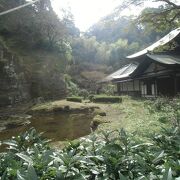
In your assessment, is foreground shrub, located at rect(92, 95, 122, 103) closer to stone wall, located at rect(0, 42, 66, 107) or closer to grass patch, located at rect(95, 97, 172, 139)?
stone wall, located at rect(0, 42, 66, 107)

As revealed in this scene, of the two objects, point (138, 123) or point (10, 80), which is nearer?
point (138, 123)

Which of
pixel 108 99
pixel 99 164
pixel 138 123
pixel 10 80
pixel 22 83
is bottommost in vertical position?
pixel 138 123

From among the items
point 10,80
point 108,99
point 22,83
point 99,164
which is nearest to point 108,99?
point 108,99

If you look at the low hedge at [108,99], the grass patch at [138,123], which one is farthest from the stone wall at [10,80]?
the grass patch at [138,123]

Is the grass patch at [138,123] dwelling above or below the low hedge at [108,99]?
below

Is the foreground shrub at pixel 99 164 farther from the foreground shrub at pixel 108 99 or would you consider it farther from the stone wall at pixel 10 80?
the foreground shrub at pixel 108 99

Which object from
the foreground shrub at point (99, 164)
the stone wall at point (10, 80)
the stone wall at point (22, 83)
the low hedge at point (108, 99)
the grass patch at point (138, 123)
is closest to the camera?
the foreground shrub at point (99, 164)

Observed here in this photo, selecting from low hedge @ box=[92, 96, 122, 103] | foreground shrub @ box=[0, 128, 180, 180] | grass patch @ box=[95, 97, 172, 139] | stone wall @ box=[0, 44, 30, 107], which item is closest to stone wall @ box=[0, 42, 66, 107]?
stone wall @ box=[0, 44, 30, 107]

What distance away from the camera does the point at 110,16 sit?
10688 mm

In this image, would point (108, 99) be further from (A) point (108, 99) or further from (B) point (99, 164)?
(B) point (99, 164)

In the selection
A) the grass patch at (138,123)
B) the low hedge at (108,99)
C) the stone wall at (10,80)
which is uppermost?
the stone wall at (10,80)

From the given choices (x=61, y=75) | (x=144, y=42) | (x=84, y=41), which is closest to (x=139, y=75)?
(x=61, y=75)

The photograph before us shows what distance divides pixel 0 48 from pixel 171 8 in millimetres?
17089

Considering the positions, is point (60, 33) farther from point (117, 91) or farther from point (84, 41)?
point (84, 41)
